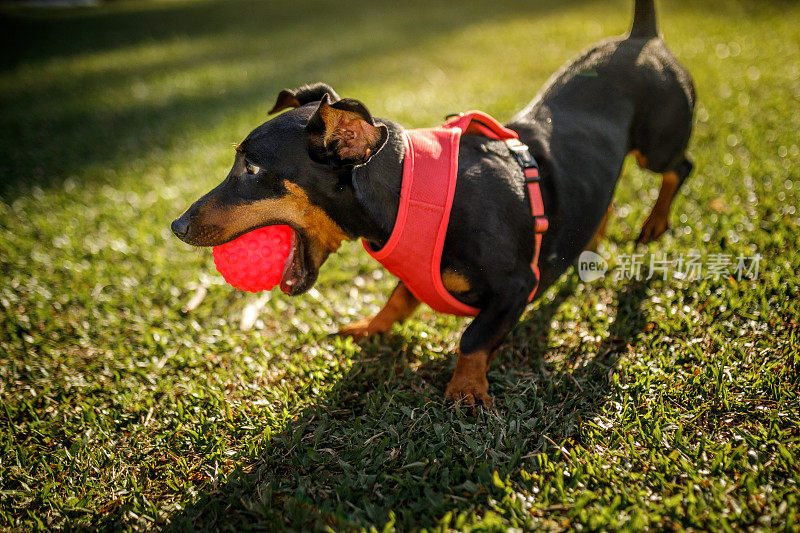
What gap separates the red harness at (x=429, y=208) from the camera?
2.23 meters

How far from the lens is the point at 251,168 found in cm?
224

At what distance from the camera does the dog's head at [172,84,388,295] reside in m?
2.15

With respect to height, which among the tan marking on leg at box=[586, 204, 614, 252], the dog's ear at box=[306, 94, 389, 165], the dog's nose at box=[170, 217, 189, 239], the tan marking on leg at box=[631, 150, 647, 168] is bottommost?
the tan marking on leg at box=[586, 204, 614, 252]

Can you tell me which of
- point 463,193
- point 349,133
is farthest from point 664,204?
point 349,133

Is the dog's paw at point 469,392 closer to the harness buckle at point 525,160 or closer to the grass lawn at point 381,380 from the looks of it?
the grass lawn at point 381,380

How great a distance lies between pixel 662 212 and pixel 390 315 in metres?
2.13

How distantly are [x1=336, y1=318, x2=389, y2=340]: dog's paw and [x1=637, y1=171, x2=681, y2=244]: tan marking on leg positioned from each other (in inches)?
78.9

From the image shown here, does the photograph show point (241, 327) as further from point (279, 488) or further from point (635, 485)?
point (635, 485)

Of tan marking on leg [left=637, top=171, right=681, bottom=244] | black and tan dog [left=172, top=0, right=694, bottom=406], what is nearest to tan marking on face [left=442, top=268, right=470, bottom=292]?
black and tan dog [left=172, top=0, right=694, bottom=406]

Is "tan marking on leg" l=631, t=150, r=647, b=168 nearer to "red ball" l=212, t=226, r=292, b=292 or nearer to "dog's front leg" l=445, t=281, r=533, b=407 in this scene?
"dog's front leg" l=445, t=281, r=533, b=407

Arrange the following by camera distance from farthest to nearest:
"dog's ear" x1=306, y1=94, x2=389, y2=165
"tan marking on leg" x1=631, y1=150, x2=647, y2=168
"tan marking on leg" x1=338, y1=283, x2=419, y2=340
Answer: "tan marking on leg" x1=631, y1=150, x2=647, y2=168, "tan marking on leg" x1=338, y1=283, x2=419, y2=340, "dog's ear" x1=306, y1=94, x2=389, y2=165

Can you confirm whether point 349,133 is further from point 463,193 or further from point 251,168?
point 463,193

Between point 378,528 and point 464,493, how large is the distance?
367 mm

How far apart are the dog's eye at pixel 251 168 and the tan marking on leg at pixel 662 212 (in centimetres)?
275
